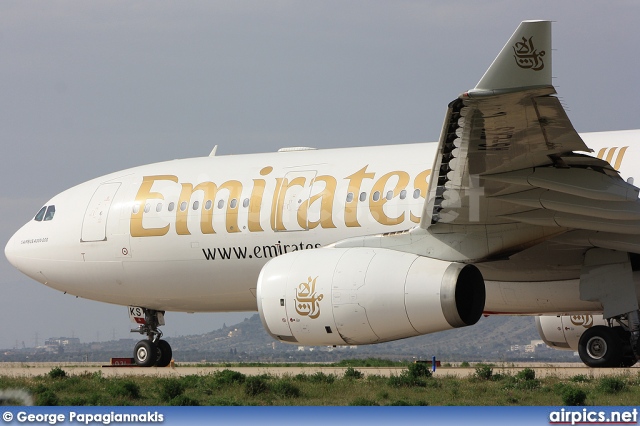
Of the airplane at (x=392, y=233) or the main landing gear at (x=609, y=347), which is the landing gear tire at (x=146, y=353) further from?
the main landing gear at (x=609, y=347)

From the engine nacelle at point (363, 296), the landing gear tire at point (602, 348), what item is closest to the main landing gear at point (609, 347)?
the landing gear tire at point (602, 348)

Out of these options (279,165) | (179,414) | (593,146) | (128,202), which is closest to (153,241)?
(128,202)

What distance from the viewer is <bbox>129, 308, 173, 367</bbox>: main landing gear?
866 inches

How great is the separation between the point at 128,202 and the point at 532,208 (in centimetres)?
900

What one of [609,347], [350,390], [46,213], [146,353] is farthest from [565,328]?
[46,213]

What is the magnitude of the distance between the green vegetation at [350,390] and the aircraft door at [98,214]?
5.36 m

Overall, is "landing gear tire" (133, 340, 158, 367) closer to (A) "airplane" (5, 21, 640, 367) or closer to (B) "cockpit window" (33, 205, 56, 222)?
(A) "airplane" (5, 21, 640, 367)

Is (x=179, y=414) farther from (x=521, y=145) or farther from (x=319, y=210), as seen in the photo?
(x=319, y=210)

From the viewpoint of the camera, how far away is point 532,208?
15.7 metres

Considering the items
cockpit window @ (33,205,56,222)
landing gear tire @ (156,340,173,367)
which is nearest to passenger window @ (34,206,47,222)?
cockpit window @ (33,205,56,222)

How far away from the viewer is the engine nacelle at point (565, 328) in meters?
21.4

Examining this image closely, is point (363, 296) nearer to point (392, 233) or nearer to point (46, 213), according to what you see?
point (392, 233)

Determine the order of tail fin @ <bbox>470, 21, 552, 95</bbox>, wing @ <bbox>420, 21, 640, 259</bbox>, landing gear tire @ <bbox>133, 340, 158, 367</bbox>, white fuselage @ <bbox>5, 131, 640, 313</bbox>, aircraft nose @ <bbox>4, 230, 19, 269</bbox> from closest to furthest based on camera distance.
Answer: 1. tail fin @ <bbox>470, 21, 552, 95</bbox>
2. wing @ <bbox>420, 21, 640, 259</bbox>
3. white fuselage @ <bbox>5, 131, 640, 313</bbox>
4. landing gear tire @ <bbox>133, 340, 158, 367</bbox>
5. aircraft nose @ <bbox>4, 230, 19, 269</bbox>

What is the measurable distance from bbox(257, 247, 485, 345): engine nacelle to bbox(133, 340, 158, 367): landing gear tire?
6.95 m
